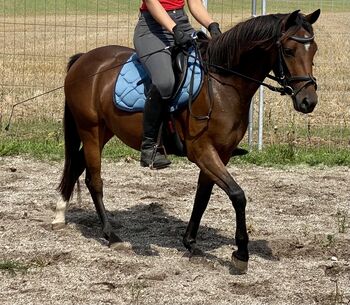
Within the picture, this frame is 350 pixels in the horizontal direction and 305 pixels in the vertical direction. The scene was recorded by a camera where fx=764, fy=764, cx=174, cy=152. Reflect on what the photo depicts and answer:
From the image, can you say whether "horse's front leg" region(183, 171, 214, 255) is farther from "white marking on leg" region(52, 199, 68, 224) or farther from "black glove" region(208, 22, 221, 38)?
"white marking on leg" region(52, 199, 68, 224)

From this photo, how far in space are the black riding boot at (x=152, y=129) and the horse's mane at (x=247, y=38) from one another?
547 millimetres

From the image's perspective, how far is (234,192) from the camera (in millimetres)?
6004

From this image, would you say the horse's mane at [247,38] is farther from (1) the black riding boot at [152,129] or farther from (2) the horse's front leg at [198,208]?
(2) the horse's front leg at [198,208]

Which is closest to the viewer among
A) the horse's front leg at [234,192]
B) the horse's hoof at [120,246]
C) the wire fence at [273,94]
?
the horse's front leg at [234,192]

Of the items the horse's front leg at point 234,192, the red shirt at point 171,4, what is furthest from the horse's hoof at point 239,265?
Result: the red shirt at point 171,4

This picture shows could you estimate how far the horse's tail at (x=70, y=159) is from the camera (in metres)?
7.61

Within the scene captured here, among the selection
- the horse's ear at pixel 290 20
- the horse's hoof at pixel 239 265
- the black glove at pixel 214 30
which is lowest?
the horse's hoof at pixel 239 265

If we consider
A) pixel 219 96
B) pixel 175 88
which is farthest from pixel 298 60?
pixel 175 88

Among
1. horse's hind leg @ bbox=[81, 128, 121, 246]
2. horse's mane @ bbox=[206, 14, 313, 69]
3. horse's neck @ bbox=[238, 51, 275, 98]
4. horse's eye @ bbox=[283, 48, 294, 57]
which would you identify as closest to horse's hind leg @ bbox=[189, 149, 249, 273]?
horse's neck @ bbox=[238, 51, 275, 98]

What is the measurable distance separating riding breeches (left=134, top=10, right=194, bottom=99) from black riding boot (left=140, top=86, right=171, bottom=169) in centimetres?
10

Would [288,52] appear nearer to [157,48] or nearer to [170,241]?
[157,48]

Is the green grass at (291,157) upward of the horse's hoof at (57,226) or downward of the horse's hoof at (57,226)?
downward

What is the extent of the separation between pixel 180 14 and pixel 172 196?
9.10 ft

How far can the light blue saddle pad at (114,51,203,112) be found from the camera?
628 cm
